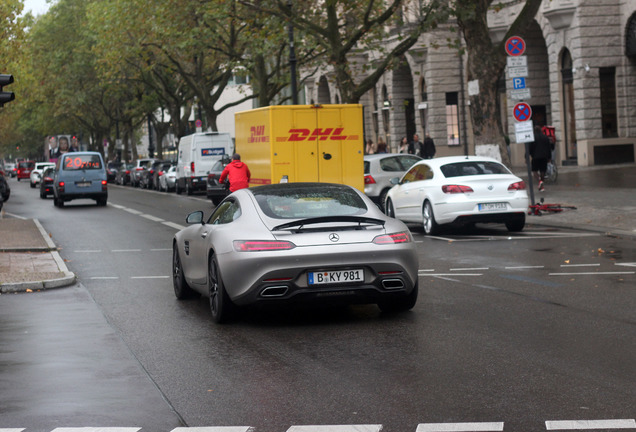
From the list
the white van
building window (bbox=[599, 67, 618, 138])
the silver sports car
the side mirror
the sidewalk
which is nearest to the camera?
the silver sports car

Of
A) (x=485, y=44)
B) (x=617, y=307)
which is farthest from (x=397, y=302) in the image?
(x=485, y=44)

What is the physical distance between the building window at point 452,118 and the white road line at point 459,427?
46.0m

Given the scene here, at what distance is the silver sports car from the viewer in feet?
31.9

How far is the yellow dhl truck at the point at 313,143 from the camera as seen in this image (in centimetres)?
2498

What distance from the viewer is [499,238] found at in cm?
1909

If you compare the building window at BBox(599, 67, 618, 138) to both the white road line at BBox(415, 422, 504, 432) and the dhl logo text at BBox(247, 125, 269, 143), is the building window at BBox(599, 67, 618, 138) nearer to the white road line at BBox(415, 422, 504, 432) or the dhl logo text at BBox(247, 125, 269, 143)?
the dhl logo text at BBox(247, 125, 269, 143)

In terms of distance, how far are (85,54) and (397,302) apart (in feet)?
213

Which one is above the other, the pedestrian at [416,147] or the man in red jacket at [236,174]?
the pedestrian at [416,147]

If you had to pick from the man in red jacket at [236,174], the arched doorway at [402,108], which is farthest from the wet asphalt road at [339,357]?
the arched doorway at [402,108]

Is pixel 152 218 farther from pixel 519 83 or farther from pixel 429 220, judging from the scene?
pixel 519 83

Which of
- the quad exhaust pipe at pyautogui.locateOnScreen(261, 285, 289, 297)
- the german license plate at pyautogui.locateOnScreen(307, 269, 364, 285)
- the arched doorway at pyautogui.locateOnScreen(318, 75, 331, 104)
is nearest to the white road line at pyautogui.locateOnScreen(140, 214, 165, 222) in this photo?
the quad exhaust pipe at pyautogui.locateOnScreen(261, 285, 289, 297)

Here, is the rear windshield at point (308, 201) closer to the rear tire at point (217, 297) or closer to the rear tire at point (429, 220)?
the rear tire at point (217, 297)

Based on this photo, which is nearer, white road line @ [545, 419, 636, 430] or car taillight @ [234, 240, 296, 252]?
white road line @ [545, 419, 636, 430]

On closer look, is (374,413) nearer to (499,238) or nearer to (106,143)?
(499,238)
